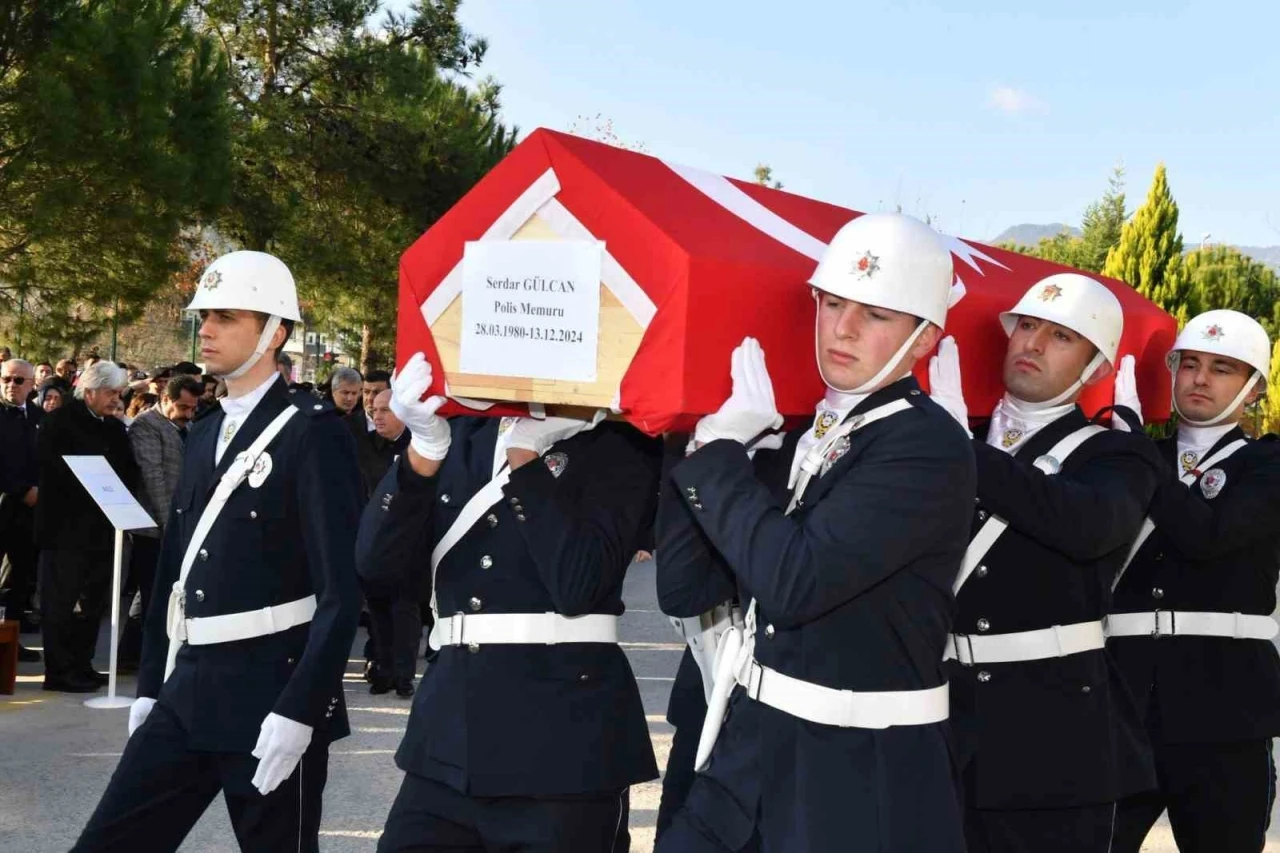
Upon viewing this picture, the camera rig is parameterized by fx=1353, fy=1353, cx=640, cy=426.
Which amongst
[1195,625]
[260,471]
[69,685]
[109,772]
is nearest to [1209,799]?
[1195,625]

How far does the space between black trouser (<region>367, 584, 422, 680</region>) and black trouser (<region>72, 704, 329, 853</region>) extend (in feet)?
14.5

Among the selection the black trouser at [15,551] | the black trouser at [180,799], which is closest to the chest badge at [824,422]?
the black trouser at [180,799]

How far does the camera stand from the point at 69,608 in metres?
8.36

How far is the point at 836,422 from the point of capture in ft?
8.99

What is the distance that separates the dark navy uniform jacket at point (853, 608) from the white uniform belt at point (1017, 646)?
0.89 meters

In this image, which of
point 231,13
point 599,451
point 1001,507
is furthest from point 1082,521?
point 231,13

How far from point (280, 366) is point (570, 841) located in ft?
5.83

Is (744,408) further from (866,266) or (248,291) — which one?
(248,291)

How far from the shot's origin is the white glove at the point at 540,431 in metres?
3.24

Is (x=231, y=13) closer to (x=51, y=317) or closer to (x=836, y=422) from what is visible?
(x=51, y=317)

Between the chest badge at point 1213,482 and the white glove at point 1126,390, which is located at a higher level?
the white glove at point 1126,390

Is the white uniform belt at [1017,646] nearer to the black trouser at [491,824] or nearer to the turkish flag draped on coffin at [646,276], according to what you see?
the turkish flag draped on coffin at [646,276]

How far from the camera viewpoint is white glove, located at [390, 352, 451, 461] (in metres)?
3.12

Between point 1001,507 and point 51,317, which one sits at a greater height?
point 51,317
